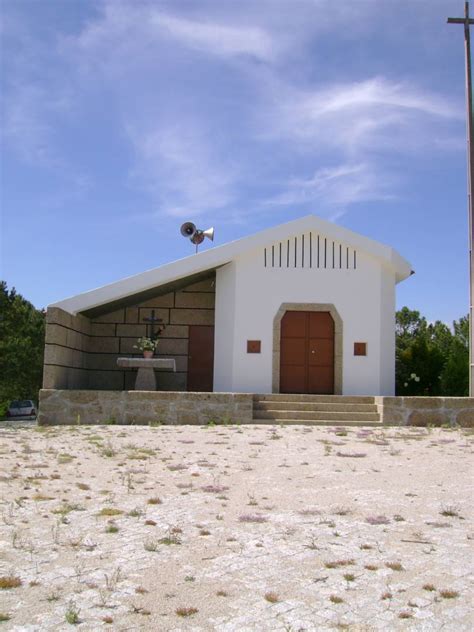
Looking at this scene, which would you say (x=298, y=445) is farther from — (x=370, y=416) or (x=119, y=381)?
(x=119, y=381)

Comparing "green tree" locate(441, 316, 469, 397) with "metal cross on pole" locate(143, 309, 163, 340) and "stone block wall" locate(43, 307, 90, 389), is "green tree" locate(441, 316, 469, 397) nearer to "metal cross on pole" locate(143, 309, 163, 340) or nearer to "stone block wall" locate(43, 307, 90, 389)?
"metal cross on pole" locate(143, 309, 163, 340)

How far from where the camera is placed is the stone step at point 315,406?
1243cm

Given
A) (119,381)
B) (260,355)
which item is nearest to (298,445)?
(260,355)

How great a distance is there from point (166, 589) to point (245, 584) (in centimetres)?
47

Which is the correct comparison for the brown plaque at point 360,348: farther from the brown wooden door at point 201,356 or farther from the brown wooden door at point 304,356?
the brown wooden door at point 201,356

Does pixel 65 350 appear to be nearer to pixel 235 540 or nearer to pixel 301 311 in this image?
pixel 301 311

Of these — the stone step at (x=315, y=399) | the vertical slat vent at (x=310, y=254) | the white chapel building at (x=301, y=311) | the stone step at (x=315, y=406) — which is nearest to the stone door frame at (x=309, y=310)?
the white chapel building at (x=301, y=311)

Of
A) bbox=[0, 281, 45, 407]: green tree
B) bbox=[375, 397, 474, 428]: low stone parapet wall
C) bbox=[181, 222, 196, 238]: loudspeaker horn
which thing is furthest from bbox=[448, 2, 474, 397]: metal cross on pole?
bbox=[0, 281, 45, 407]: green tree

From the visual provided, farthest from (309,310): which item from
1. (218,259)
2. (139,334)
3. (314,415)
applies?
(139,334)

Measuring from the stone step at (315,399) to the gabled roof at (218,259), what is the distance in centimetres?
310

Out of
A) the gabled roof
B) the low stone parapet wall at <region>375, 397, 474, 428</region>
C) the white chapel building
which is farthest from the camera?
the white chapel building

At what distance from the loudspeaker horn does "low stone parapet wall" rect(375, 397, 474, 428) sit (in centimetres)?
675

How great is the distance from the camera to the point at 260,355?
14.1 m

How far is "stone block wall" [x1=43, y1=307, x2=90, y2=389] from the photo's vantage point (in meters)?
12.5
